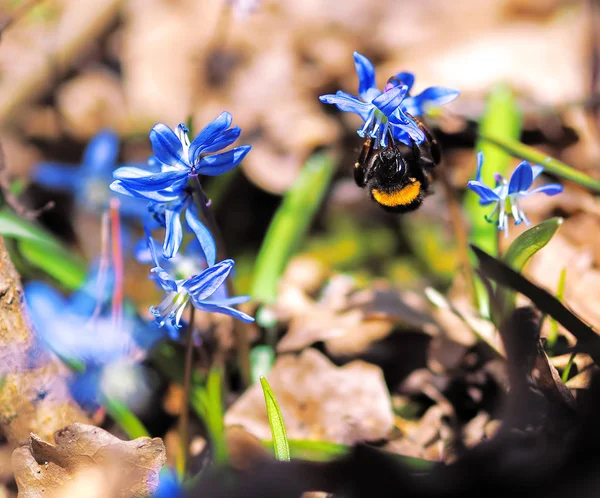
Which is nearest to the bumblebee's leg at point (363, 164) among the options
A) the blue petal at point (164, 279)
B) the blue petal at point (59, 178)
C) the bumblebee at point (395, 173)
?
the bumblebee at point (395, 173)

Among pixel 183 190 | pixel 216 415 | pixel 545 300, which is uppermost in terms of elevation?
pixel 183 190

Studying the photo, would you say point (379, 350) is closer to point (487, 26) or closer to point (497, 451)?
point (497, 451)

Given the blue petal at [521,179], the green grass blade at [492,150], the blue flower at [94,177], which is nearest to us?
the blue petal at [521,179]

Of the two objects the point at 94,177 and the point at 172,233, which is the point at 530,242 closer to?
the point at 172,233

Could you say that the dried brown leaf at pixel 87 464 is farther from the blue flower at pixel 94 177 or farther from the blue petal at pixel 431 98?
the blue flower at pixel 94 177

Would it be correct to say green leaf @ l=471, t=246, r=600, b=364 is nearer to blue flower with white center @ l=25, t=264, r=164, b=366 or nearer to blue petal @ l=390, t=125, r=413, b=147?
blue petal @ l=390, t=125, r=413, b=147

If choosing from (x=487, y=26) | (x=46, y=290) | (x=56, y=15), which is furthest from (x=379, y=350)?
(x=56, y=15)

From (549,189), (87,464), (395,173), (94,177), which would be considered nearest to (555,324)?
(549,189)

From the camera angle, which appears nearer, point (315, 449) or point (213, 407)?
point (315, 449)
